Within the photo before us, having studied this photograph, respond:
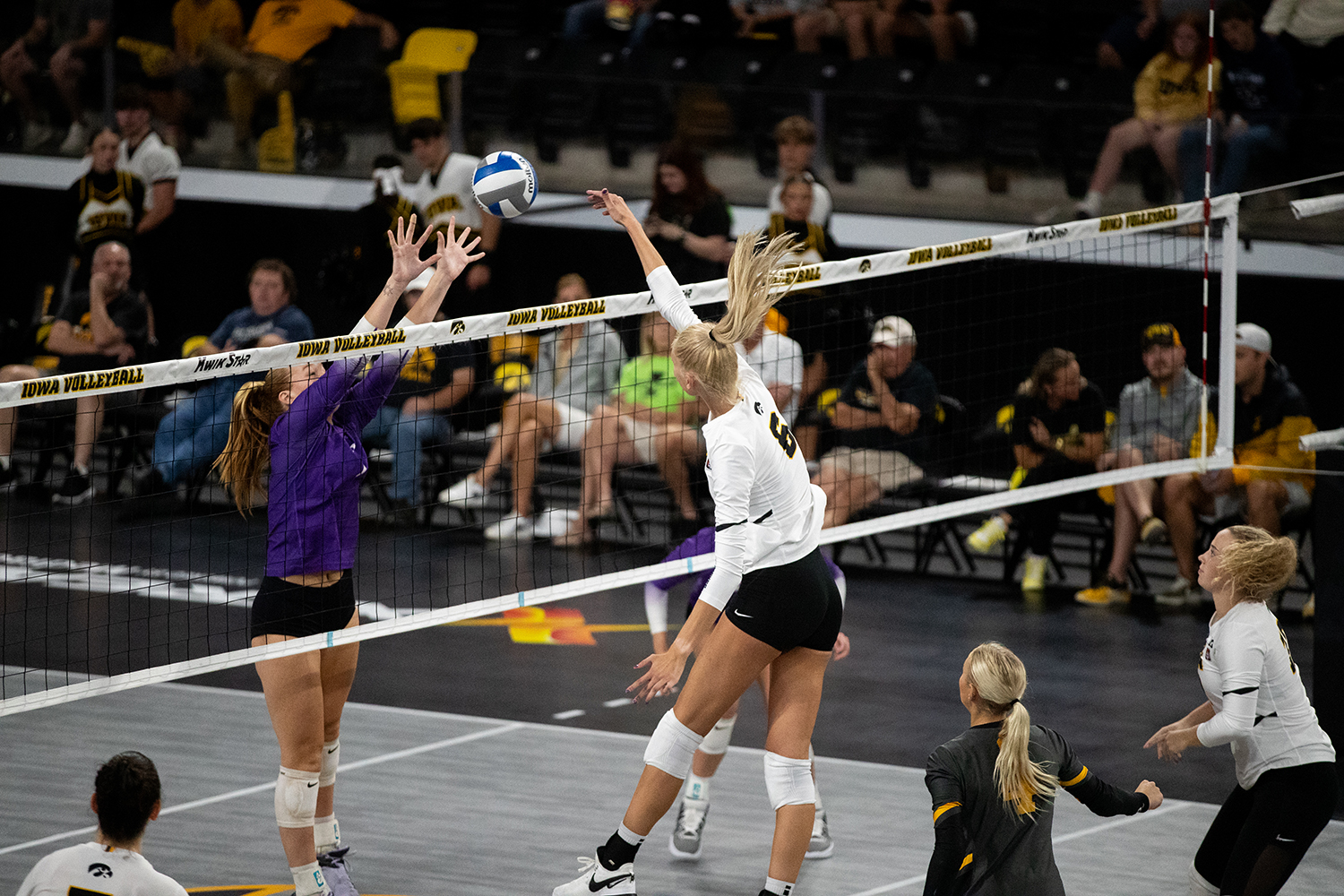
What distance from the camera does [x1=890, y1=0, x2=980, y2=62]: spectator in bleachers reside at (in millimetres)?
13133

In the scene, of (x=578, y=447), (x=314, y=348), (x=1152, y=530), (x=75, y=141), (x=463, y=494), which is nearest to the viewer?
(x=314, y=348)

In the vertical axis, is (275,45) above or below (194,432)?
above

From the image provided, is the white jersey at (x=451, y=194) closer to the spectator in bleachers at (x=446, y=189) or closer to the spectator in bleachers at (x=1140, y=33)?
the spectator in bleachers at (x=446, y=189)

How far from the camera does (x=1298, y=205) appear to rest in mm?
7980

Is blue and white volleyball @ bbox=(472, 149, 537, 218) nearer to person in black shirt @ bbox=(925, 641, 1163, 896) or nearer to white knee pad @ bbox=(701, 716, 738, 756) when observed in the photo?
white knee pad @ bbox=(701, 716, 738, 756)

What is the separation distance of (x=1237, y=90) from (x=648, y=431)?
4.55m

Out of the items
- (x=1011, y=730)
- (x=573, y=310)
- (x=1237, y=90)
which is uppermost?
(x=1237, y=90)

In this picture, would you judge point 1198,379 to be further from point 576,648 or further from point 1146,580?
point 576,648

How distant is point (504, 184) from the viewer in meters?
6.54

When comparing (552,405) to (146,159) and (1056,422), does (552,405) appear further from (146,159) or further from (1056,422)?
(146,159)

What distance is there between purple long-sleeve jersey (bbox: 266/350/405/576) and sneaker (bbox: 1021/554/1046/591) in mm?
6108

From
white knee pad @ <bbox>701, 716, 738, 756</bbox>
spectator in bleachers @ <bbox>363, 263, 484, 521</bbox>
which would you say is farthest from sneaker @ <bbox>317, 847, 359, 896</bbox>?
spectator in bleachers @ <bbox>363, 263, 484, 521</bbox>

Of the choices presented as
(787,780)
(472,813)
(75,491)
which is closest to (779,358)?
(472,813)

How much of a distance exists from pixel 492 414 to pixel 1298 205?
19.9 ft
